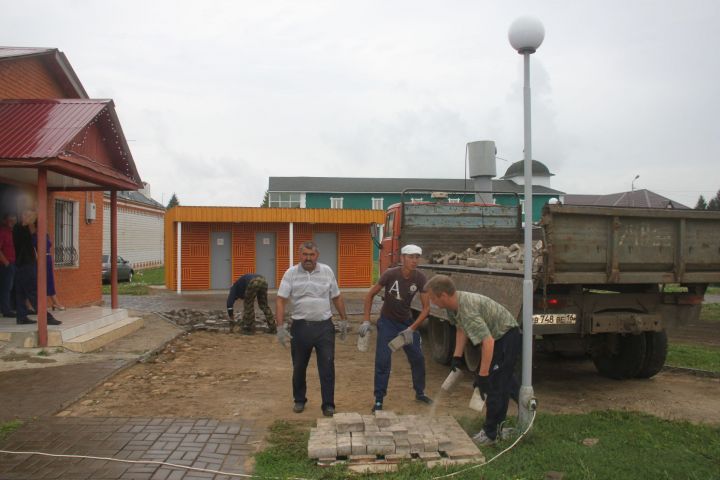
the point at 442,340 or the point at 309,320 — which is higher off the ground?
the point at 309,320

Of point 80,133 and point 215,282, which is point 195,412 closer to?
point 80,133

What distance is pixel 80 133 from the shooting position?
855cm

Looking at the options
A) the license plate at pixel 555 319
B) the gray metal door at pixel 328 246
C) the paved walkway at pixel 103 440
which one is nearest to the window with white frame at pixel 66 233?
the paved walkway at pixel 103 440

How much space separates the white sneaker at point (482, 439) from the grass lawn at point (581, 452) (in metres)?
0.09

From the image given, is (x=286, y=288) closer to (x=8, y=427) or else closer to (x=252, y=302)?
(x=8, y=427)

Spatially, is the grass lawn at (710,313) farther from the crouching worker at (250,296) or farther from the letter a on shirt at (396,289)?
the letter a on shirt at (396,289)

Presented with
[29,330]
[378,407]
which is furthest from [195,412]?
[29,330]

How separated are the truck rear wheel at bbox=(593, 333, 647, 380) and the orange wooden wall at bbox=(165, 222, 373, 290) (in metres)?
14.8

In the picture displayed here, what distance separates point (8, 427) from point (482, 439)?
157 inches

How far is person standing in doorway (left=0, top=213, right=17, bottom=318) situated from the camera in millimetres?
9406

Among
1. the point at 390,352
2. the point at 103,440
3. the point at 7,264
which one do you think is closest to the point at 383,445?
the point at 390,352

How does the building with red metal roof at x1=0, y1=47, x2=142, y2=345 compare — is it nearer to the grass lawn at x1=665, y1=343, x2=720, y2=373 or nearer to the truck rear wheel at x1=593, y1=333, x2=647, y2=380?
the truck rear wheel at x1=593, y1=333, x2=647, y2=380

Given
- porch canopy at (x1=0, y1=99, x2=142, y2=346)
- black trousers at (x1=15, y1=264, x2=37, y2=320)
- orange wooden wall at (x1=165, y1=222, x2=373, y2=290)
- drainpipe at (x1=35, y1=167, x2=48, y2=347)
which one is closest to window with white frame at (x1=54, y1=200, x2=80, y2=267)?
porch canopy at (x1=0, y1=99, x2=142, y2=346)

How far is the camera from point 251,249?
21766 mm
